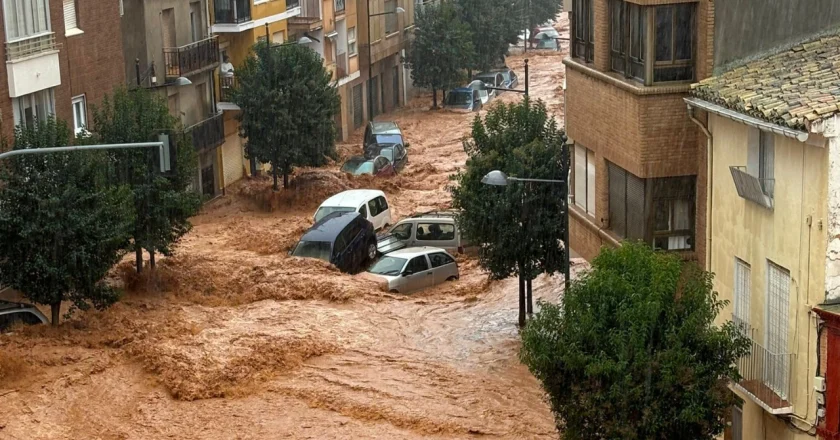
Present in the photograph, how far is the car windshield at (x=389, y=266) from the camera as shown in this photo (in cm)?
3334

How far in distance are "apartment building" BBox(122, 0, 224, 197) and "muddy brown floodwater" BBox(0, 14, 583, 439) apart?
20.1ft

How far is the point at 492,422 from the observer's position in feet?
80.8

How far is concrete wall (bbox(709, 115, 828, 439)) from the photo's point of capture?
1712cm

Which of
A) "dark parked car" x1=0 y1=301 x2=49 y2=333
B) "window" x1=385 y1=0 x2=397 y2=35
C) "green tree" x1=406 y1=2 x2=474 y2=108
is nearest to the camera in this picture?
"dark parked car" x1=0 y1=301 x2=49 y2=333

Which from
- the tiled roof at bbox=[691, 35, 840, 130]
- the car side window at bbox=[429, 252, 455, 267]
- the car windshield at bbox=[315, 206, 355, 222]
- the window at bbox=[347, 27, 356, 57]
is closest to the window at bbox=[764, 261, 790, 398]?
the tiled roof at bbox=[691, 35, 840, 130]

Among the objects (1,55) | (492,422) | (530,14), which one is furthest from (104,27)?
(530,14)

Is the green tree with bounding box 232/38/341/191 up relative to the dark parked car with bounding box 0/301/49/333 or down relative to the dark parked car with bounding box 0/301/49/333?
up

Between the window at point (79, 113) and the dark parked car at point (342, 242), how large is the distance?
6511 millimetres

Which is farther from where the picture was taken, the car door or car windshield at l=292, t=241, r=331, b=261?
car windshield at l=292, t=241, r=331, b=261

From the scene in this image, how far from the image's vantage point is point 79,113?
35.8 metres

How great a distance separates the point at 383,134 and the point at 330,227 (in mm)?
17889

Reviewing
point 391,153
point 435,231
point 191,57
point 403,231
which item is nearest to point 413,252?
point 435,231

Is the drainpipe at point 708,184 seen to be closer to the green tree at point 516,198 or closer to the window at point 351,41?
the green tree at point 516,198

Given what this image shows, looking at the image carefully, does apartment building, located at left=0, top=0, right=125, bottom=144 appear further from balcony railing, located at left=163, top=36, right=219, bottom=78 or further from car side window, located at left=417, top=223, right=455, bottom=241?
car side window, located at left=417, top=223, right=455, bottom=241
